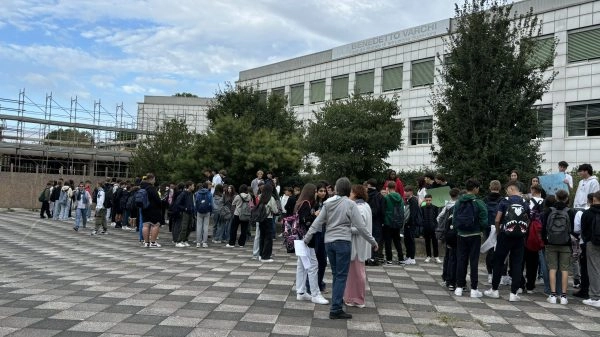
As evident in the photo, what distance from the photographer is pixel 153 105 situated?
64.2 meters

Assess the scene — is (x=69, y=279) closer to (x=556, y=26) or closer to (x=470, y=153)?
(x=470, y=153)

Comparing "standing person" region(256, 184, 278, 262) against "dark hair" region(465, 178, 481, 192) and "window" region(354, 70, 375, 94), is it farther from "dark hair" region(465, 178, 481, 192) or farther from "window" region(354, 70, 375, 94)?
"window" region(354, 70, 375, 94)

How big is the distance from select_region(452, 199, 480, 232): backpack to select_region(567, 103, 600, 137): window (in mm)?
21512

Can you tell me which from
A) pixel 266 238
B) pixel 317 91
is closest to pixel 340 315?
pixel 266 238

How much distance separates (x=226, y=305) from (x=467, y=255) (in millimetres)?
4133

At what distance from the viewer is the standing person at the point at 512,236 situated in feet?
26.8

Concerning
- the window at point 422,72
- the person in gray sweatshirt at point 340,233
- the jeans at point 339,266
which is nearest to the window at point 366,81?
the window at point 422,72

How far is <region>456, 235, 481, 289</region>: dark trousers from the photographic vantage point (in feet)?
27.6

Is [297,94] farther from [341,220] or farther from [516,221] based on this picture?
[341,220]

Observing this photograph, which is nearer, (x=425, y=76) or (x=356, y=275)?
(x=356, y=275)

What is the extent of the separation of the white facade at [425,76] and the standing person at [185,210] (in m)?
11.2

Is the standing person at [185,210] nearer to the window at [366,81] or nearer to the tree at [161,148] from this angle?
Result: the tree at [161,148]

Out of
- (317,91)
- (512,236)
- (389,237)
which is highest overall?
(317,91)

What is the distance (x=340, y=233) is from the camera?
6840 mm
